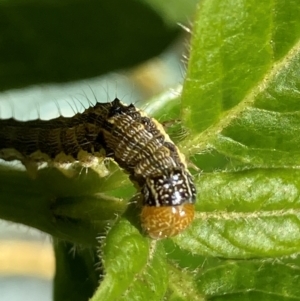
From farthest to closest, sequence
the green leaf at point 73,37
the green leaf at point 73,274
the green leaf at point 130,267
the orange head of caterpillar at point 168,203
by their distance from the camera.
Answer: the green leaf at point 73,37 → the green leaf at point 73,274 → the orange head of caterpillar at point 168,203 → the green leaf at point 130,267

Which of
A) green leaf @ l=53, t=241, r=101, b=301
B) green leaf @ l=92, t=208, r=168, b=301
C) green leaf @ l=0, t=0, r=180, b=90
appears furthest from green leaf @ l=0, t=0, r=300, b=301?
green leaf @ l=0, t=0, r=180, b=90

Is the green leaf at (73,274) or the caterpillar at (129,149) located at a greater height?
the caterpillar at (129,149)

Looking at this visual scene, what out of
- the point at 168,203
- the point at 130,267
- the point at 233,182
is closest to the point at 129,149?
the point at 168,203

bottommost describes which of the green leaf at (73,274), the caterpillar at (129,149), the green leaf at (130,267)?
the green leaf at (73,274)

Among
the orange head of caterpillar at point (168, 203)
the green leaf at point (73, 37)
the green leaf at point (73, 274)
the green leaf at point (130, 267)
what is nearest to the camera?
the green leaf at point (130, 267)

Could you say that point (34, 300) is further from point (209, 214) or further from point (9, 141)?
point (209, 214)

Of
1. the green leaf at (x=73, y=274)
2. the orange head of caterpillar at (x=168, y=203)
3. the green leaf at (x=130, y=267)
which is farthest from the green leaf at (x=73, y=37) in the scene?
the green leaf at (x=130, y=267)

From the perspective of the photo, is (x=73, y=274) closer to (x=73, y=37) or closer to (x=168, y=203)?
(x=168, y=203)

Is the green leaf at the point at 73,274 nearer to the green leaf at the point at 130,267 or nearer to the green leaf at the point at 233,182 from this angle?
the green leaf at the point at 233,182

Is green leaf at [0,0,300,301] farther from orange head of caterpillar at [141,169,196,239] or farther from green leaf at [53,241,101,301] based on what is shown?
green leaf at [53,241,101,301]
